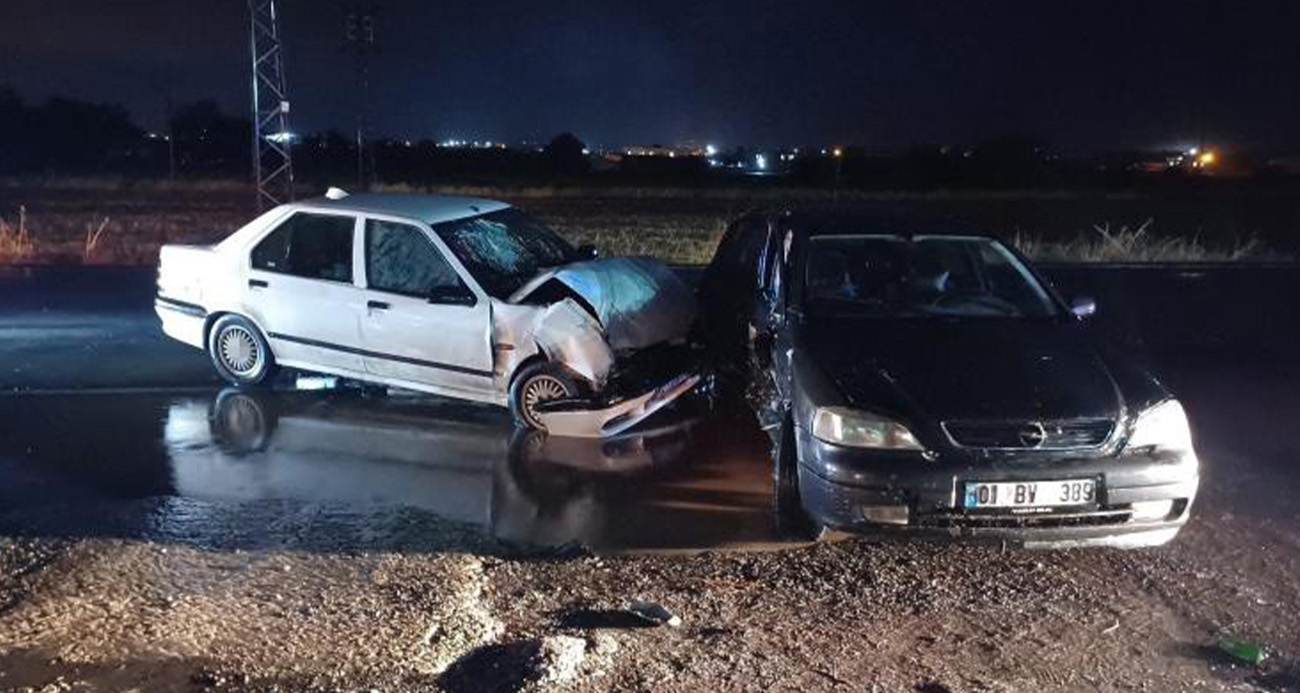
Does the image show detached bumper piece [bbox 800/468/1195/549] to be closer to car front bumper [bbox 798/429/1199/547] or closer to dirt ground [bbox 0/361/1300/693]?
car front bumper [bbox 798/429/1199/547]

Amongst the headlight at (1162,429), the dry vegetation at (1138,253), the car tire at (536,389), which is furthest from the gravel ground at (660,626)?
the dry vegetation at (1138,253)

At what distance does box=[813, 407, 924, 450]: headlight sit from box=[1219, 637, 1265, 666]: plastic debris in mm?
1434

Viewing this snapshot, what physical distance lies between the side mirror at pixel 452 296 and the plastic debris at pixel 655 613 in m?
3.66

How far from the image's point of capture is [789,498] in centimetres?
592

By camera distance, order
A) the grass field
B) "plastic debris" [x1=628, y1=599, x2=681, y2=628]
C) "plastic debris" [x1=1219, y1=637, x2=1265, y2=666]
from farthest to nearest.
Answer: the grass field
"plastic debris" [x1=628, y1=599, x2=681, y2=628]
"plastic debris" [x1=1219, y1=637, x2=1265, y2=666]

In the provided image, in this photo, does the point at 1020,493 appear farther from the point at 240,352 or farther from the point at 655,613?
the point at 240,352

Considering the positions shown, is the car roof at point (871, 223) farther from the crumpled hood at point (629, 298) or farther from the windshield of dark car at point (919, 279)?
the crumpled hood at point (629, 298)

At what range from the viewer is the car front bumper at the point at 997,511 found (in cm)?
515

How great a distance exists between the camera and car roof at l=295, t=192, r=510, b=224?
8727 millimetres

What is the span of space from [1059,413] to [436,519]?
3.22m

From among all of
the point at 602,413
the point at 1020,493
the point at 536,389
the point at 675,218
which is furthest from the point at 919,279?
the point at 675,218

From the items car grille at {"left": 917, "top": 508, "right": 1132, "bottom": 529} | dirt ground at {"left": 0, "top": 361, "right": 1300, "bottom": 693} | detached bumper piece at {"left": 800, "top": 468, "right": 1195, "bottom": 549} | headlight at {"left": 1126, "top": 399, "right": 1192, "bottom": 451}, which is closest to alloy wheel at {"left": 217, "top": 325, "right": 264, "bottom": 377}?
dirt ground at {"left": 0, "top": 361, "right": 1300, "bottom": 693}

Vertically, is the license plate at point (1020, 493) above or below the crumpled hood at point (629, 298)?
below

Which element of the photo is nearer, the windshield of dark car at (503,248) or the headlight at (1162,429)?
the headlight at (1162,429)
